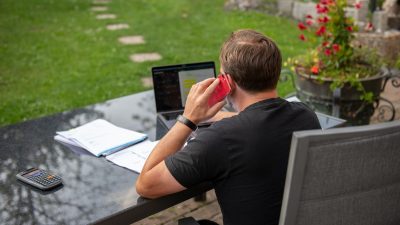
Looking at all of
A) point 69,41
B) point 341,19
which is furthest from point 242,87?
point 69,41

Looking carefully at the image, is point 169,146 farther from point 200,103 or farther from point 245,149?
point 245,149

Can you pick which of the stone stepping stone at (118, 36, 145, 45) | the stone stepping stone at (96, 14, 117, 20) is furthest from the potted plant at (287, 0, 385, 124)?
the stone stepping stone at (96, 14, 117, 20)

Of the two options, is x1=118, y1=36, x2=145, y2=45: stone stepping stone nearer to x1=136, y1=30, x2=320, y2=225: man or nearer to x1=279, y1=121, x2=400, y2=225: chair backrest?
x1=136, y1=30, x2=320, y2=225: man

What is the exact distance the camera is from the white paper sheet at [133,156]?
1963mm

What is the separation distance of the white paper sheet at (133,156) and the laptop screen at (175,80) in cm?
39

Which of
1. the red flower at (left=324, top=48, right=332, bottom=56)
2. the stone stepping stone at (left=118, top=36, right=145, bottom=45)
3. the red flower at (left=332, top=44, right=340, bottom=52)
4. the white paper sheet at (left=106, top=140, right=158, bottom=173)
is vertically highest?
the red flower at (left=332, top=44, right=340, bottom=52)

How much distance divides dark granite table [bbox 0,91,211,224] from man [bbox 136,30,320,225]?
0.35ft

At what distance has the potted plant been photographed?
3559 millimetres

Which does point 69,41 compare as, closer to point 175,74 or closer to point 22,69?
point 22,69

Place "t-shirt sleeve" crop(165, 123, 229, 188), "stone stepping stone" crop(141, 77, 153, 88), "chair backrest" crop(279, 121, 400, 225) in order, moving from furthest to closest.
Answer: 1. "stone stepping stone" crop(141, 77, 153, 88)
2. "t-shirt sleeve" crop(165, 123, 229, 188)
3. "chair backrest" crop(279, 121, 400, 225)

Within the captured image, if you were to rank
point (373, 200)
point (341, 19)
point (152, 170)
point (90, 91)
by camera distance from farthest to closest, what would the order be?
point (90, 91), point (341, 19), point (152, 170), point (373, 200)

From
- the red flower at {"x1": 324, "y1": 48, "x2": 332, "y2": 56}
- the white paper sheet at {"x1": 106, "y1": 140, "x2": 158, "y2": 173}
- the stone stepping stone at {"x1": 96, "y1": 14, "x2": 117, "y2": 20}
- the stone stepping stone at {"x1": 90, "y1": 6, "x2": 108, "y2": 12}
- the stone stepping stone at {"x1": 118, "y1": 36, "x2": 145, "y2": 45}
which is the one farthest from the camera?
the stone stepping stone at {"x1": 90, "y1": 6, "x2": 108, "y2": 12}

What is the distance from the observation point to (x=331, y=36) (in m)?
3.73

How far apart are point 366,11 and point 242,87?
516 cm
